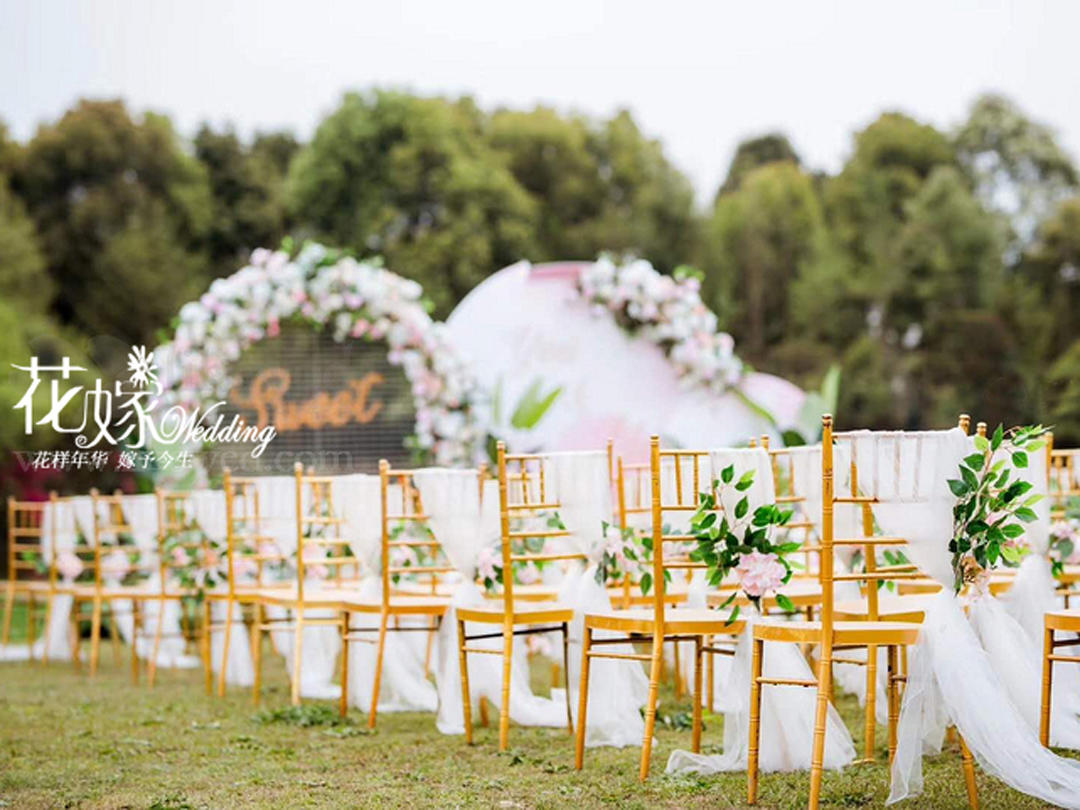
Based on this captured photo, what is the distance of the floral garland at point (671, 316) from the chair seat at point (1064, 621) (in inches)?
293

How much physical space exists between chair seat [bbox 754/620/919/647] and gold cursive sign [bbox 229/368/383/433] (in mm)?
7570

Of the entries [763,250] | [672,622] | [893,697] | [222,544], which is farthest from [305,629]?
[763,250]

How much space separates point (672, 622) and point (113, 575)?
609cm

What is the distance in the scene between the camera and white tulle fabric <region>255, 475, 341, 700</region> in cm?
776

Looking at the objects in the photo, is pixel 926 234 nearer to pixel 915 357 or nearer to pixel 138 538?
pixel 915 357

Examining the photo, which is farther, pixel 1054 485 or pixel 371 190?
pixel 371 190

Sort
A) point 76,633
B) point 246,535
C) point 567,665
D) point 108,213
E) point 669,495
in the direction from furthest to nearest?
point 108,213, point 76,633, point 246,535, point 567,665, point 669,495

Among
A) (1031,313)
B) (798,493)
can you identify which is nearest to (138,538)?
(798,493)

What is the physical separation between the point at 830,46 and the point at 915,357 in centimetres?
681

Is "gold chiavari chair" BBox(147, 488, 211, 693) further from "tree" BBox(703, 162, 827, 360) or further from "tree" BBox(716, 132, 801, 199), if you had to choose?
"tree" BBox(716, 132, 801, 199)

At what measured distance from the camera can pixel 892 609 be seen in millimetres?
5184

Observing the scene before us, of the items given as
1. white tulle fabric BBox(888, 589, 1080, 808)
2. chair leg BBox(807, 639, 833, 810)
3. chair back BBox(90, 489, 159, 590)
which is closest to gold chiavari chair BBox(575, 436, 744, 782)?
chair leg BBox(807, 639, 833, 810)

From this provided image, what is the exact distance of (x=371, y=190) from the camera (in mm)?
27188

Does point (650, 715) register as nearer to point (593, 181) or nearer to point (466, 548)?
point (466, 548)
